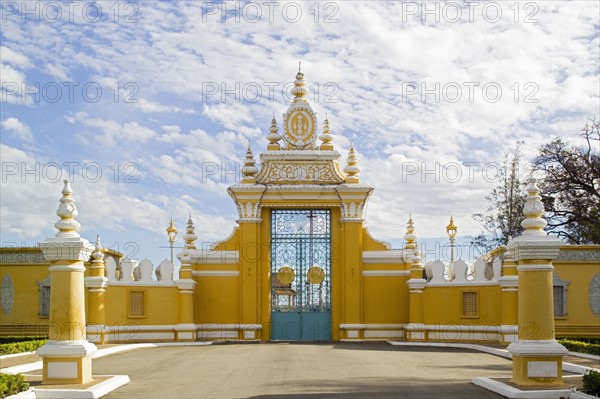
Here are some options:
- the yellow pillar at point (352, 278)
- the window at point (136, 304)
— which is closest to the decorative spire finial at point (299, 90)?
the yellow pillar at point (352, 278)

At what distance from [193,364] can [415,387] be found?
5846 mm

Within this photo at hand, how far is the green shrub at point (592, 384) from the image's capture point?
11.5m

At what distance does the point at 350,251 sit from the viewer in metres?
28.1

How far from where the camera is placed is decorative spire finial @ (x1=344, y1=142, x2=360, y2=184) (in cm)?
2880

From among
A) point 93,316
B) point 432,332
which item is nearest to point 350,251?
point 432,332

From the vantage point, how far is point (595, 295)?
89.5 ft

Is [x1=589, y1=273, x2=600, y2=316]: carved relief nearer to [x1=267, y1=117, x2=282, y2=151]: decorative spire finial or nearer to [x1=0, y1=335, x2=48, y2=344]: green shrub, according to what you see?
[x1=267, y1=117, x2=282, y2=151]: decorative spire finial

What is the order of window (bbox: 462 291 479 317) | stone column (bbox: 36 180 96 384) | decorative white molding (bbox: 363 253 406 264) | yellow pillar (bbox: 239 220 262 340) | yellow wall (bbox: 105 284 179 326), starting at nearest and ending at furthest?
stone column (bbox: 36 180 96 384) < window (bbox: 462 291 479 317) < yellow wall (bbox: 105 284 179 326) < yellow pillar (bbox: 239 220 262 340) < decorative white molding (bbox: 363 253 406 264)

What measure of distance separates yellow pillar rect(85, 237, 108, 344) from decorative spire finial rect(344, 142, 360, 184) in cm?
808

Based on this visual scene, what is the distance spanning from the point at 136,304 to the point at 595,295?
13703 mm

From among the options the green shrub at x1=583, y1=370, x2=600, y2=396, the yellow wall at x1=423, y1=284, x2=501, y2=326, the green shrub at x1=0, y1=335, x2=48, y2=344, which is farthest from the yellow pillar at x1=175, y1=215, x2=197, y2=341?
the green shrub at x1=583, y1=370, x2=600, y2=396

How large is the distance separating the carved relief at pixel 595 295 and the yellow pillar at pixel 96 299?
46.9 feet

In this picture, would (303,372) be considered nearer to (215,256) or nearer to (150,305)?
A: (150,305)

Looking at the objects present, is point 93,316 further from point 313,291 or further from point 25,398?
point 25,398
